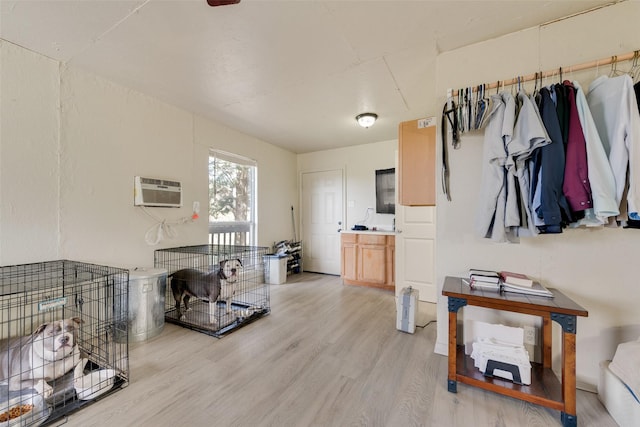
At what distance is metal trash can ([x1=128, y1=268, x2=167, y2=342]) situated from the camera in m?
2.32

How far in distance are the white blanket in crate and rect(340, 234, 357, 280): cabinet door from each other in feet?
9.52

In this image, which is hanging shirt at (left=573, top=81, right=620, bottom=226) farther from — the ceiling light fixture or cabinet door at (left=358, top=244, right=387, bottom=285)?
cabinet door at (left=358, top=244, right=387, bottom=285)

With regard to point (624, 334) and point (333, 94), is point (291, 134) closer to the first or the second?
point (333, 94)

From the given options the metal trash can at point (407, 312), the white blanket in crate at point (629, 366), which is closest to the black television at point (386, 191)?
the metal trash can at point (407, 312)

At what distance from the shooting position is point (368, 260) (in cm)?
404

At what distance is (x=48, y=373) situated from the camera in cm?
161

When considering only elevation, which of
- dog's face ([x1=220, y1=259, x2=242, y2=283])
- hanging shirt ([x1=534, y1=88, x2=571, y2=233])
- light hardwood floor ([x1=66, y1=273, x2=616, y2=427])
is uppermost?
hanging shirt ([x1=534, y1=88, x2=571, y2=233])

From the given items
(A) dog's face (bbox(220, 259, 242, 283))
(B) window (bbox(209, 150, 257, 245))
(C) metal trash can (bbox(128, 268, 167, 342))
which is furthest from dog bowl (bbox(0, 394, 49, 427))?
(B) window (bbox(209, 150, 257, 245))

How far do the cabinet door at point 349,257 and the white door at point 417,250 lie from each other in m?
0.79

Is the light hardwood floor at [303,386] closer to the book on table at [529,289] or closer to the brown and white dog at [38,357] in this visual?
the brown and white dog at [38,357]

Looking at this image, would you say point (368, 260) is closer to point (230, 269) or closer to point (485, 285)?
point (230, 269)

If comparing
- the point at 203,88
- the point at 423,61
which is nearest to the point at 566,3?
the point at 423,61

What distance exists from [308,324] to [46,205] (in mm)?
2500

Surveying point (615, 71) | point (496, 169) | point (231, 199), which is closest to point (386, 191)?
point (231, 199)
